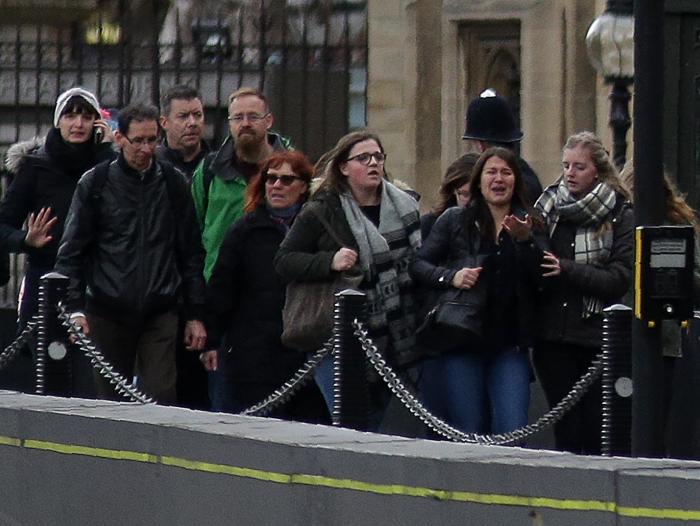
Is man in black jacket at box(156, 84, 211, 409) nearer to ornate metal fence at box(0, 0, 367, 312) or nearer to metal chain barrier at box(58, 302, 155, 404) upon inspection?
metal chain barrier at box(58, 302, 155, 404)

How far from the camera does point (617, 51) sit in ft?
48.8

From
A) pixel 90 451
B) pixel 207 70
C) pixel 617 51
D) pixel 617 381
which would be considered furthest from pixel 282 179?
pixel 207 70

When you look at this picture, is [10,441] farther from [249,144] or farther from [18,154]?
[18,154]

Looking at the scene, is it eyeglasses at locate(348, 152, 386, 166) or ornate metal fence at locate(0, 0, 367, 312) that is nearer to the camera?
eyeglasses at locate(348, 152, 386, 166)

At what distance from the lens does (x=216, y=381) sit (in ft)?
36.9

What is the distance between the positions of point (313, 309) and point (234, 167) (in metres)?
1.23

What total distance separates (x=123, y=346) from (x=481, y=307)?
1813 mm

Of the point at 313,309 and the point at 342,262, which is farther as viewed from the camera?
the point at 313,309

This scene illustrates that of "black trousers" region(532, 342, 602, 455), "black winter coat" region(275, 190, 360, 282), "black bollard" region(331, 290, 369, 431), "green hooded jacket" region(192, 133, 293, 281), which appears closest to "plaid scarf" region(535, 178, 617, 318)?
"black trousers" region(532, 342, 602, 455)

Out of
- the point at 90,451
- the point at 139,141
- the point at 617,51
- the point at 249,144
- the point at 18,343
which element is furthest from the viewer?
the point at 617,51

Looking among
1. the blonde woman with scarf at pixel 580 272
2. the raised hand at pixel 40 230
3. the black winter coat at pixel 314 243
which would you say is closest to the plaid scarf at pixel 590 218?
the blonde woman with scarf at pixel 580 272

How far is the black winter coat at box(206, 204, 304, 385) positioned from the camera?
1083cm

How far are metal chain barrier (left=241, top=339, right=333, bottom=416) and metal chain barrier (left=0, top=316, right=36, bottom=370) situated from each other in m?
1.26

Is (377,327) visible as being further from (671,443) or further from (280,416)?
(671,443)
